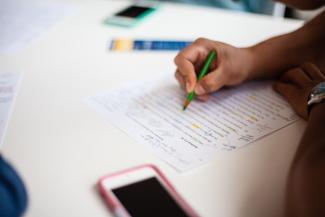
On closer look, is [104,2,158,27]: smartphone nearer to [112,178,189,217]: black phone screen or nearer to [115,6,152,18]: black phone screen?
[115,6,152,18]: black phone screen

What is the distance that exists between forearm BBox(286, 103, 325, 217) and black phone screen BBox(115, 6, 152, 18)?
2.15 feet

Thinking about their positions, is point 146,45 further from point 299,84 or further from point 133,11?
point 299,84

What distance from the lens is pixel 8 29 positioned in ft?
3.06

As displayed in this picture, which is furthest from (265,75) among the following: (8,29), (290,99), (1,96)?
(8,29)

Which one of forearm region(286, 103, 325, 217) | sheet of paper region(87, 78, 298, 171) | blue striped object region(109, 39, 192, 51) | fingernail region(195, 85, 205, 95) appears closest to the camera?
forearm region(286, 103, 325, 217)

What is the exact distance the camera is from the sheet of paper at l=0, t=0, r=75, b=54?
876 mm

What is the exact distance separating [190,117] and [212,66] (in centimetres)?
14

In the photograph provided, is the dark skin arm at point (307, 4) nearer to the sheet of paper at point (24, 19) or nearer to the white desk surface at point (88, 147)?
the white desk surface at point (88, 147)

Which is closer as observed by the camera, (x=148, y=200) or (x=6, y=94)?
(x=148, y=200)

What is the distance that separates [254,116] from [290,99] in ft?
0.27

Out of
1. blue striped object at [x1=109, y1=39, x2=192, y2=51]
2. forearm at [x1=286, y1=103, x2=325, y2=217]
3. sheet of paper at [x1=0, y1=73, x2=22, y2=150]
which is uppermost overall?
blue striped object at [x1=109, y1=39, x2=192, y2=51]

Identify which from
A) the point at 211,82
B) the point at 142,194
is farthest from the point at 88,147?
the point at 211,82

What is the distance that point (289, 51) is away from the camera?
0.73m

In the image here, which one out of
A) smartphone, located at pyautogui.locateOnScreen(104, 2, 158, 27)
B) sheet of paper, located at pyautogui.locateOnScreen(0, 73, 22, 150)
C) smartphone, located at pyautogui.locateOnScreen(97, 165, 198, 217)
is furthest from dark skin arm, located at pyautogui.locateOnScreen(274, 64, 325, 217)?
smartphone, located at pyautogui.locateOnScreen(104, 2, 158, 27)
